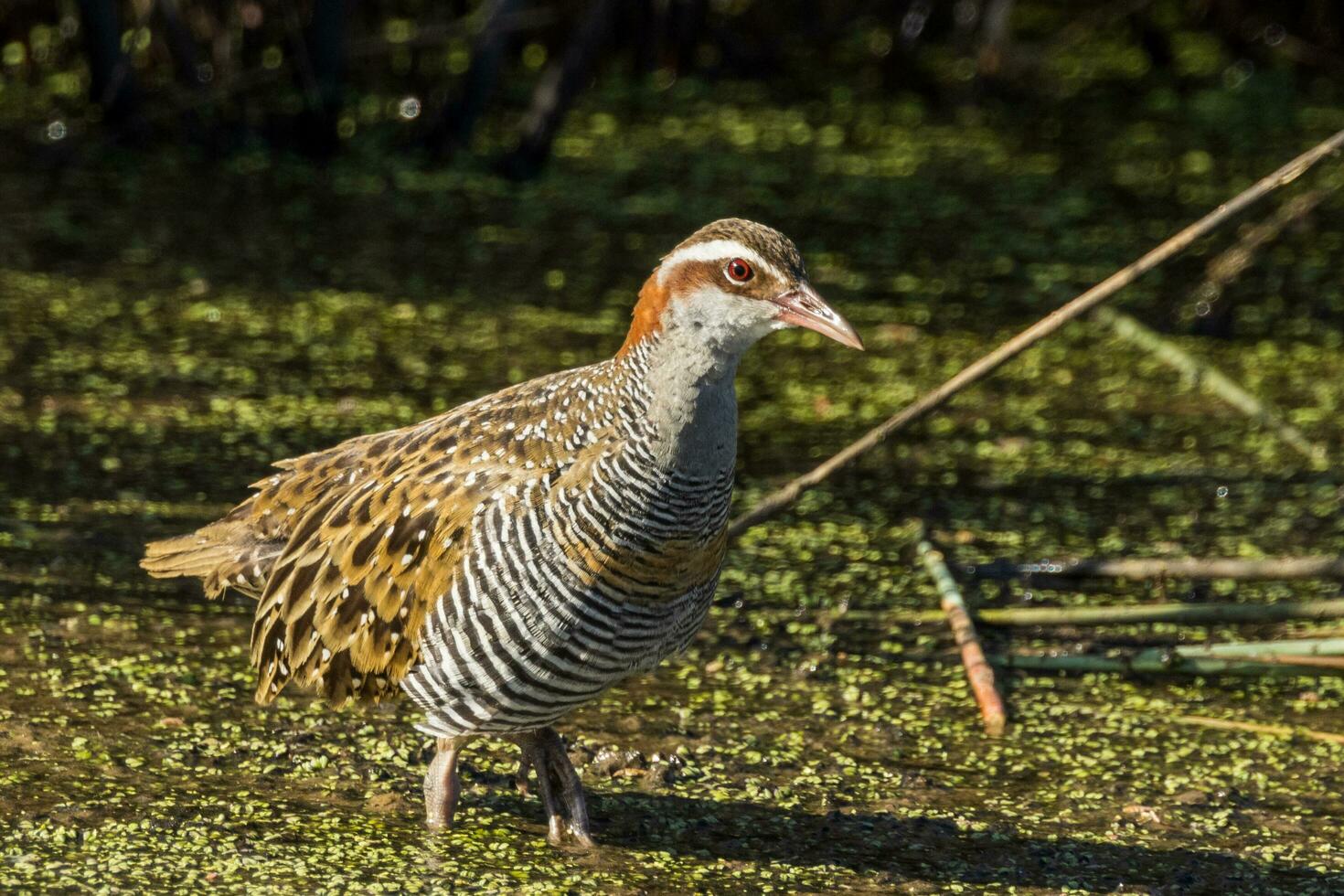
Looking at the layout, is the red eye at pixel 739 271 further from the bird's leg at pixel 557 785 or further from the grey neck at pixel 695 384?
the bird's leg at pixel 557 785

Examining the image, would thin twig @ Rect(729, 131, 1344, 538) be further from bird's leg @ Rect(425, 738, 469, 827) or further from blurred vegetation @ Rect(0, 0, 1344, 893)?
bird's leg @ Rect(425, 738, 469, 827)

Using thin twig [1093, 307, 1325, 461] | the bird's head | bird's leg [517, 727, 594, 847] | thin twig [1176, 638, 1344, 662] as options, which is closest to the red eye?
the bird's head

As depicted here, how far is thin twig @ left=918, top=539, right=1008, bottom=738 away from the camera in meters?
4.80

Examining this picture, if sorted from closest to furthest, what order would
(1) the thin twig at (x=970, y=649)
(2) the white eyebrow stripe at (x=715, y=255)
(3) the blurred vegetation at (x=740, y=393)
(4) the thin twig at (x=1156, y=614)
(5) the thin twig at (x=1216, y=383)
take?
1. (2) the white eyebrow stripe at (x=715, y=255)
2. (3) the blurred vegetation at (x=740, y=393)
3. (1) the thin twig at (x=970, y=649)
4. (4) the thin twig at (x=1156, y=614)
5. (5) the thin twig at (x=1216, y=383)

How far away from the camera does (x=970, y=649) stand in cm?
499

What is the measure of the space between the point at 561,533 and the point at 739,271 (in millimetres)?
594

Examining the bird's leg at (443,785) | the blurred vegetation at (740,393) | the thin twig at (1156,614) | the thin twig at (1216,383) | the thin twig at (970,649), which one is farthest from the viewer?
the thin twig at (1216,383)

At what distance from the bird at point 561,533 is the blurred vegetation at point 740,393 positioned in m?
0.40

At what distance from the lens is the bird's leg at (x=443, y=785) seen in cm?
407

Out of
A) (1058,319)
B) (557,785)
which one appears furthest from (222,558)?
(1058,319)

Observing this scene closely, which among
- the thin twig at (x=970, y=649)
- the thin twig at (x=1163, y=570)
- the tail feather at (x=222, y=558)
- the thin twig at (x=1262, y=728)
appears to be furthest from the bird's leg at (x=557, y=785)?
the thin twig at (x=1163, y=570)

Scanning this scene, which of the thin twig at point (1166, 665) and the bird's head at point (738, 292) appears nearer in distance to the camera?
the bird's head at point (738, 292)

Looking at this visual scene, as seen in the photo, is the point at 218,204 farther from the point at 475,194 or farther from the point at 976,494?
the point at 976,494

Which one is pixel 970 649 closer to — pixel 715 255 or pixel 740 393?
pixel 715 255
